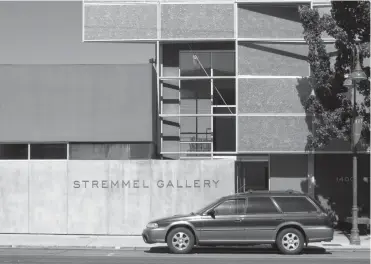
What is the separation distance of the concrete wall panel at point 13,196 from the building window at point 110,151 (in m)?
1.79

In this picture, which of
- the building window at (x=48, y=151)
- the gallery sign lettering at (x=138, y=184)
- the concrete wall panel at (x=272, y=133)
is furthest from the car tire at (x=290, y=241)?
the building window at (x=48, y=151)

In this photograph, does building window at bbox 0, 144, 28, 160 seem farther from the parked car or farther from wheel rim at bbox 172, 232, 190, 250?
wheel rim at bbox 172, 232, 190, 250

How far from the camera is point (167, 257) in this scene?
17172 millimetres

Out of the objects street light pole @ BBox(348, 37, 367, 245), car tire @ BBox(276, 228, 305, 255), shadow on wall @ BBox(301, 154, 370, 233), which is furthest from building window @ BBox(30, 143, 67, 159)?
street light pole @ BBox(348, 37, 367, 245)

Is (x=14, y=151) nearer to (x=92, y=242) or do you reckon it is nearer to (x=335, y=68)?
(x=92, y=242)

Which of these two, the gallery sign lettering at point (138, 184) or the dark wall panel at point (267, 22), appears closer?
the gallery sign lettering at point (138, 184)

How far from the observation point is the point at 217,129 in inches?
982

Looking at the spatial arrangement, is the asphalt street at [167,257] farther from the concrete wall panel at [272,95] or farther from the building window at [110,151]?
the concrete wall panel at [272,95]

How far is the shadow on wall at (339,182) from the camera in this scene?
78.6ft

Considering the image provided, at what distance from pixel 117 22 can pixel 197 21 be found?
2869 mm

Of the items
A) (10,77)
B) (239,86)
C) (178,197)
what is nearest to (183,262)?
(178,197)

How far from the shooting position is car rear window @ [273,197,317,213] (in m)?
18.0

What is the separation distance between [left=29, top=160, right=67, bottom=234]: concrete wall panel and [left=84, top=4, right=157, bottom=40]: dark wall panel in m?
4.85

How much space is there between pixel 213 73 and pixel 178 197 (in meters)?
4.87
